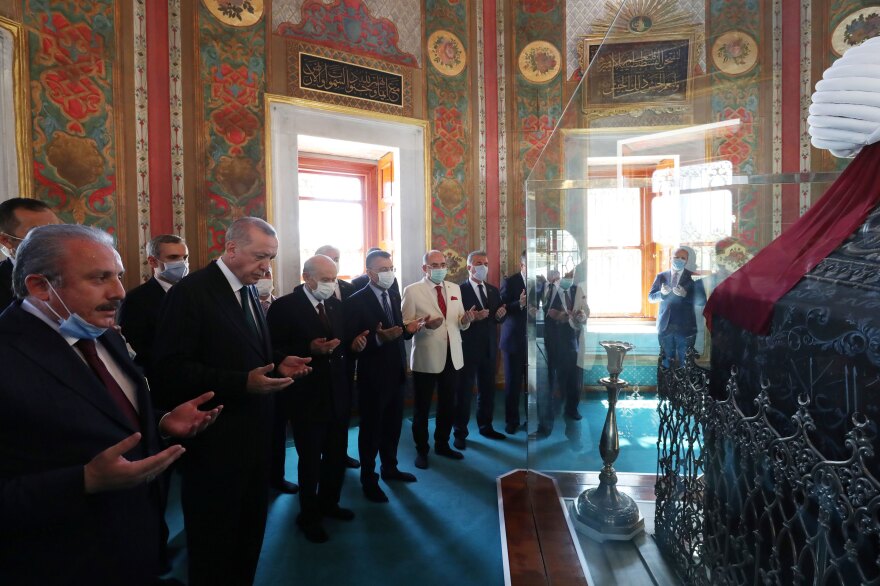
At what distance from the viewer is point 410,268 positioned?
5680 millimetres

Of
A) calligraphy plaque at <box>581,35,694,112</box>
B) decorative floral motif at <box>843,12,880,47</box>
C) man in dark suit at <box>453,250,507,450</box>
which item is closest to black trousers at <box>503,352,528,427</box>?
man in dark suit at <box>453,250,507,450</box>

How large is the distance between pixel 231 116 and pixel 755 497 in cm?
485

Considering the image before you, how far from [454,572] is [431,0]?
588 centimetres

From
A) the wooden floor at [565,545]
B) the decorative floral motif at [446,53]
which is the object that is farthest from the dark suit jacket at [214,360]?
the decorative floral motif at [446,53]

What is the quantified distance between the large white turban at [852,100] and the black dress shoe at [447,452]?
10.9 feet

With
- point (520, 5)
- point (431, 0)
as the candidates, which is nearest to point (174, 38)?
point (431, 0)

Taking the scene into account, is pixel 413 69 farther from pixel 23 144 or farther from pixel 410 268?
pixel 23 144

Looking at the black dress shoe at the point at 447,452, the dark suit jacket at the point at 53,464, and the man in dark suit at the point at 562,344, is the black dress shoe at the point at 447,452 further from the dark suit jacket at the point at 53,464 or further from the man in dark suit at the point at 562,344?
the dark suit jacket at the point at 53,464

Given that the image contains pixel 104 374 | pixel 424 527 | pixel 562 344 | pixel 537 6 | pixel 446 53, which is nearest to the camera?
pixel 104 374

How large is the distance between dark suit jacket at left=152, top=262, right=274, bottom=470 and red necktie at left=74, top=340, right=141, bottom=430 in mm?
505

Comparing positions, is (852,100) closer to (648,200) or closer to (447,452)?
(648,200)

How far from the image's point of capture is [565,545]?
238 cm

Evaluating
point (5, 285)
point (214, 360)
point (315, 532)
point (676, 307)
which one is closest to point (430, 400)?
point (315, 532)

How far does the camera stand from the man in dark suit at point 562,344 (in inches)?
94.2
